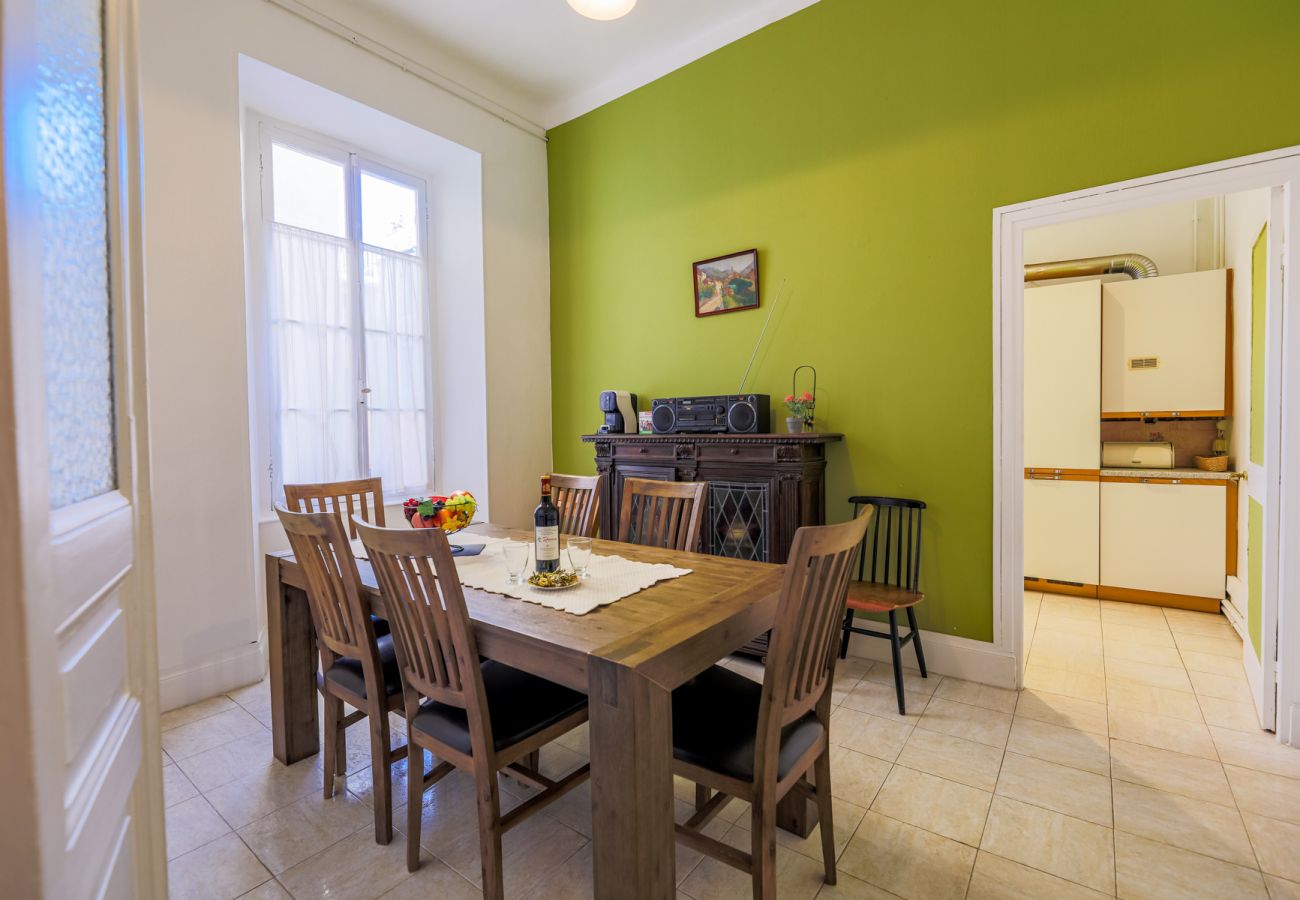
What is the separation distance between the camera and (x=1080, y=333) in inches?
156

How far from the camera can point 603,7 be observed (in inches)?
89.7

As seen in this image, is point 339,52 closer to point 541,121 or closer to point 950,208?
point 541,121

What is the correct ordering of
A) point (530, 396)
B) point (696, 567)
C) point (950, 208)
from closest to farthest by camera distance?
1. point (696, 567)
2. point (950, 208)
3. point (530, 396)

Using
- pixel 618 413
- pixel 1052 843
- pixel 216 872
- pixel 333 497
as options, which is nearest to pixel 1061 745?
pixel 1052 843

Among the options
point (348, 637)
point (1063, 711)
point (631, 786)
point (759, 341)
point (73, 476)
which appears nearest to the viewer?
point (73, 476)

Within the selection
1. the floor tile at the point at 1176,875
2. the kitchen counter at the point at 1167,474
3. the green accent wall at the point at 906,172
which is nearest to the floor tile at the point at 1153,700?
the green accent wall at the point at 906,172

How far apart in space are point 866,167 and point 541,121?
2592 millimetres

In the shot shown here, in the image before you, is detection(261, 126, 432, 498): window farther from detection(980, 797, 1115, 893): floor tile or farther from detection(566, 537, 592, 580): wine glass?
detection(980, 797, 1115, 893): floor tile

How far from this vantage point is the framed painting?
342cm

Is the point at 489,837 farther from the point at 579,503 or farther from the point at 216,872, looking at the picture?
the point at 579,503

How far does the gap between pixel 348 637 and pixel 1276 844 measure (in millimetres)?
2750

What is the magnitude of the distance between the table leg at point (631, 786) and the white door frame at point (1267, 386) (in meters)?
2.20

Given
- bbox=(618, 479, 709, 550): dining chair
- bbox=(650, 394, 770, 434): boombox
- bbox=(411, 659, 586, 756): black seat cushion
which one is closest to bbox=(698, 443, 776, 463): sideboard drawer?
bbox=(650, 394, 770, 434): boombox

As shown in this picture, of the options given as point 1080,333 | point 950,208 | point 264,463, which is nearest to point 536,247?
point 264,463
